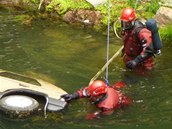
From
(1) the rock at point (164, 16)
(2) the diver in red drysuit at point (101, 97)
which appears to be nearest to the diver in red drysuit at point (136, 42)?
(2) the diver in red drysuit at point (101, 97)

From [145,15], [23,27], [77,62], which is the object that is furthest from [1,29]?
[145,15]

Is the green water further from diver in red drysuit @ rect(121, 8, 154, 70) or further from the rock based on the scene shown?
the rock

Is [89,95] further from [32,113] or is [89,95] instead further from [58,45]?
[58,45]

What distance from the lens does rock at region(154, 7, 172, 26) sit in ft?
41.3

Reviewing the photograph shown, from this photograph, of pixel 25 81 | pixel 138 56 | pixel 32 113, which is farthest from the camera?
pixel 138 56

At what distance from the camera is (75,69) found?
1050 cm

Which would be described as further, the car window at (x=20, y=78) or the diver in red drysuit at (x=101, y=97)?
the car window at (x=20, y=78)

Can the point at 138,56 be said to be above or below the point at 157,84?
above

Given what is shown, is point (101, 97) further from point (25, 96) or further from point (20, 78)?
point (20, 78)

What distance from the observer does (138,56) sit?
9.66 meters

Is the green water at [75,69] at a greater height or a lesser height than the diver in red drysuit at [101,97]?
lesser

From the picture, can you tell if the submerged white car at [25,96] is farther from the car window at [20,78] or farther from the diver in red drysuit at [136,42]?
the diver in red drysuit at [136,42]

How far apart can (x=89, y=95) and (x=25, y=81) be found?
1373 millimetres

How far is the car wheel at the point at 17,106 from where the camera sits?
7.81m
